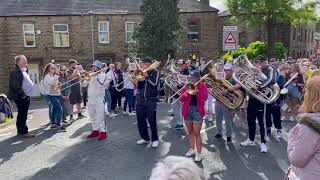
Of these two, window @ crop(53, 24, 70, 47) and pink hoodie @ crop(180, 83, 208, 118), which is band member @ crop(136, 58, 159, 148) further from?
window @ crop(53, 24, 70, 47)

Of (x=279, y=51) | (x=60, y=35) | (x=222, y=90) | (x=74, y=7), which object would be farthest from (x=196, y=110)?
(x=279, y=51)

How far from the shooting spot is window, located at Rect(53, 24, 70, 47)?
96.2 feet

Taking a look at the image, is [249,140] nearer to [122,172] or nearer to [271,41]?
[122,172]

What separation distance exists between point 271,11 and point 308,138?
26.7 m

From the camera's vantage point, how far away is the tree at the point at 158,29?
2361cm

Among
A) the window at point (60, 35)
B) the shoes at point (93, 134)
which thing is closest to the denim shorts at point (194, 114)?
the shoes at point (93, 134)

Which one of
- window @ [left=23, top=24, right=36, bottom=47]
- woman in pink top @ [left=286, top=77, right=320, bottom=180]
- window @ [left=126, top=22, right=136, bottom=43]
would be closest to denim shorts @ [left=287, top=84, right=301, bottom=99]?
woman in pink top @ [left=286, top=77, right=320, bottom=180]

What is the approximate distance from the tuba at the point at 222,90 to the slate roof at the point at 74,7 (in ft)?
71.5

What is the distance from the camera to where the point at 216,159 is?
7.41 m

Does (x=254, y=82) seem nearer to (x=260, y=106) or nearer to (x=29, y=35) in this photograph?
(x=260, y=106)

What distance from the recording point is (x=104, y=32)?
97.1 ft

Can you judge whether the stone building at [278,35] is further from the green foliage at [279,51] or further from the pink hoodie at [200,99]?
the pink hoodie at [200,99]

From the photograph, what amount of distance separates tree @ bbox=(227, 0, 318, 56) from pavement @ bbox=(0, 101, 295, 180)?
64.6 ft

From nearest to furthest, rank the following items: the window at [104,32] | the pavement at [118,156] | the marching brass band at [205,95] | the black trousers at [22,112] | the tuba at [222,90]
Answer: the pavement at [118,156], the marching brass band at [205,95], the tuba at [222,90], the black trousers at [22,112], the window at [104,32]
